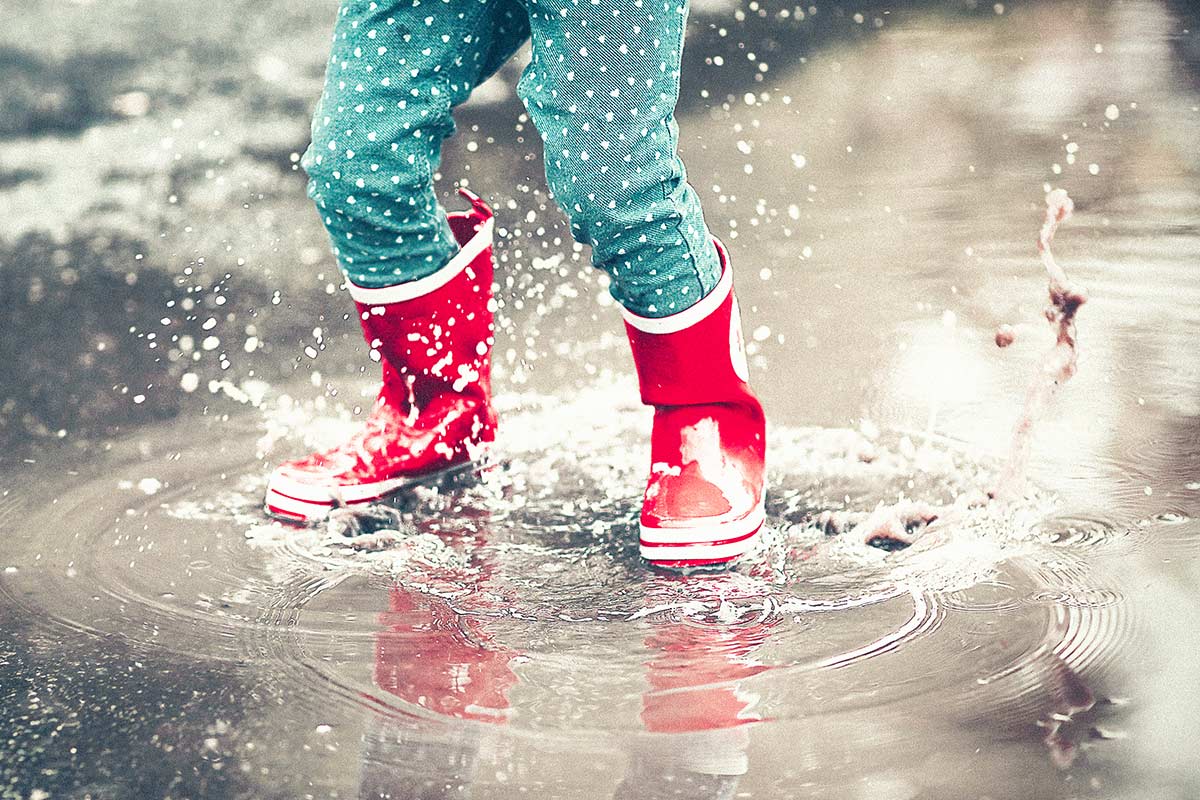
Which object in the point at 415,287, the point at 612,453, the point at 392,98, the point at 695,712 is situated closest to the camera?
the point at 695,712

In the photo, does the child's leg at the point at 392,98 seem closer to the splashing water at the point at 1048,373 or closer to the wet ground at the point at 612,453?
the wet ground at the point at 612,453

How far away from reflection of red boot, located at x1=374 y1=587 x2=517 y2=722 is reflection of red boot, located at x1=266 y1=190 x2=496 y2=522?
26 centimetres

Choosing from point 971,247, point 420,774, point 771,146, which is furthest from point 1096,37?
point 420,774

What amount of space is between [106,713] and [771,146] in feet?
5.83

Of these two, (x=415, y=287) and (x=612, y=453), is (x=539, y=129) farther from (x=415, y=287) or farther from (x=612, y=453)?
(x=612, y=453)

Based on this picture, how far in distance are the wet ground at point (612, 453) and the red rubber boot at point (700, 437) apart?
41 mm

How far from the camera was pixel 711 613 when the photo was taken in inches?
41.7

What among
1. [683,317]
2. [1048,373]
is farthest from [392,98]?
[1048,373]

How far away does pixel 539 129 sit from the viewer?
110cm

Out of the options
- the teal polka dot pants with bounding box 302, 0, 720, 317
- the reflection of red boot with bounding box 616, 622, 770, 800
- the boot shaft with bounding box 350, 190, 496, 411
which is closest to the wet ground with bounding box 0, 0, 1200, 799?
the reflection of red boot with bounding box 616, 622, 770, 800

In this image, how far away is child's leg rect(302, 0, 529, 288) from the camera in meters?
1.19

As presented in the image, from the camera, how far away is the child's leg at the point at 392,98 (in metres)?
1.19

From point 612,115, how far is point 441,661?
443mm

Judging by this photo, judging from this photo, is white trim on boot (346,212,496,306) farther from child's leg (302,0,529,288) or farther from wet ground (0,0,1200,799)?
wet ground (0,0,1200,799)
